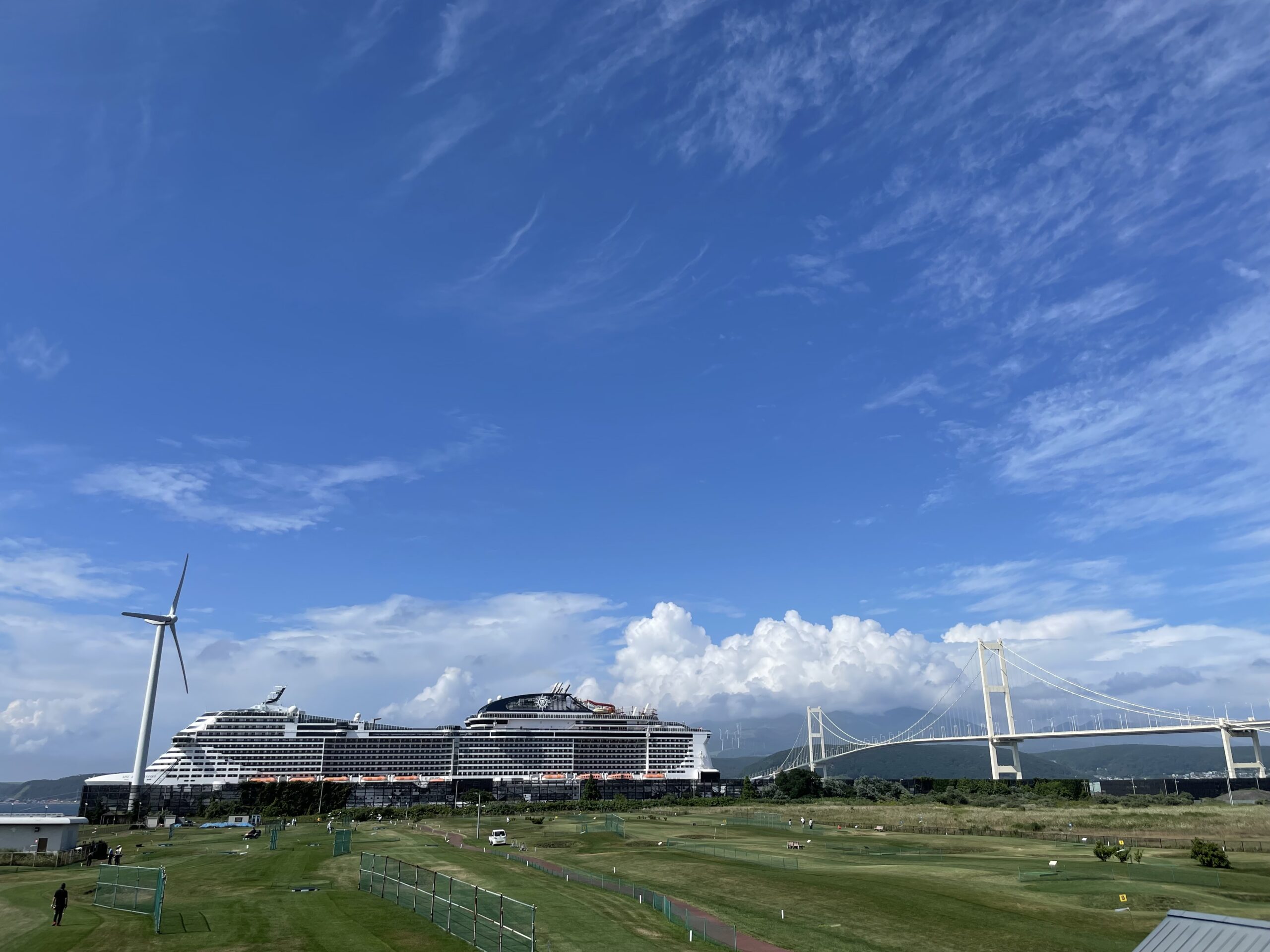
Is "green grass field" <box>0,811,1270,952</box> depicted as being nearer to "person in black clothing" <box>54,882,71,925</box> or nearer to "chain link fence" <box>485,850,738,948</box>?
"person in black clothing" <box>54,882,71,925</box>

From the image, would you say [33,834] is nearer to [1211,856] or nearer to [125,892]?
[125,892]

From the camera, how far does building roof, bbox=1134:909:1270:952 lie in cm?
1269

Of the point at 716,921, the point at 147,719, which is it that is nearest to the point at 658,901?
the point at 716,921

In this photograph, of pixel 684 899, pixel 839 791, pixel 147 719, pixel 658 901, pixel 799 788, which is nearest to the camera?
pixel 658 901

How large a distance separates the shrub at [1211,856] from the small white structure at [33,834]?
8483 cm

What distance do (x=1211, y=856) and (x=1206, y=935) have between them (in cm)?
5443

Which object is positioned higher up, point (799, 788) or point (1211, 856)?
point (1211, 856)

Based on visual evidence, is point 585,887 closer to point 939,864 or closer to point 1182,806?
point 939,864

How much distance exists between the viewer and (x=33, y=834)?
61.9 metres

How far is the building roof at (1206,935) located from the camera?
12.7m

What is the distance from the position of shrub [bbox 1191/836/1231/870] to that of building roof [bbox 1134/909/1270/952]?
52995mm

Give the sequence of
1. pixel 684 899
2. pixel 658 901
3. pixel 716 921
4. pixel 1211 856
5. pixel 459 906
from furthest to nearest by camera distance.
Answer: pixel 1211 856 < pixel 684 899 < pixel 658 901 < pixel 716 921 < pixel 459 906

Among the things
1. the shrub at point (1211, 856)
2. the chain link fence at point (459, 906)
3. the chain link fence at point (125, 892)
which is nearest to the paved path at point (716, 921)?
the chain link fence at point (459, 906)

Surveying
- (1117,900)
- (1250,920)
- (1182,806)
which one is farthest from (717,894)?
(1182,806)
